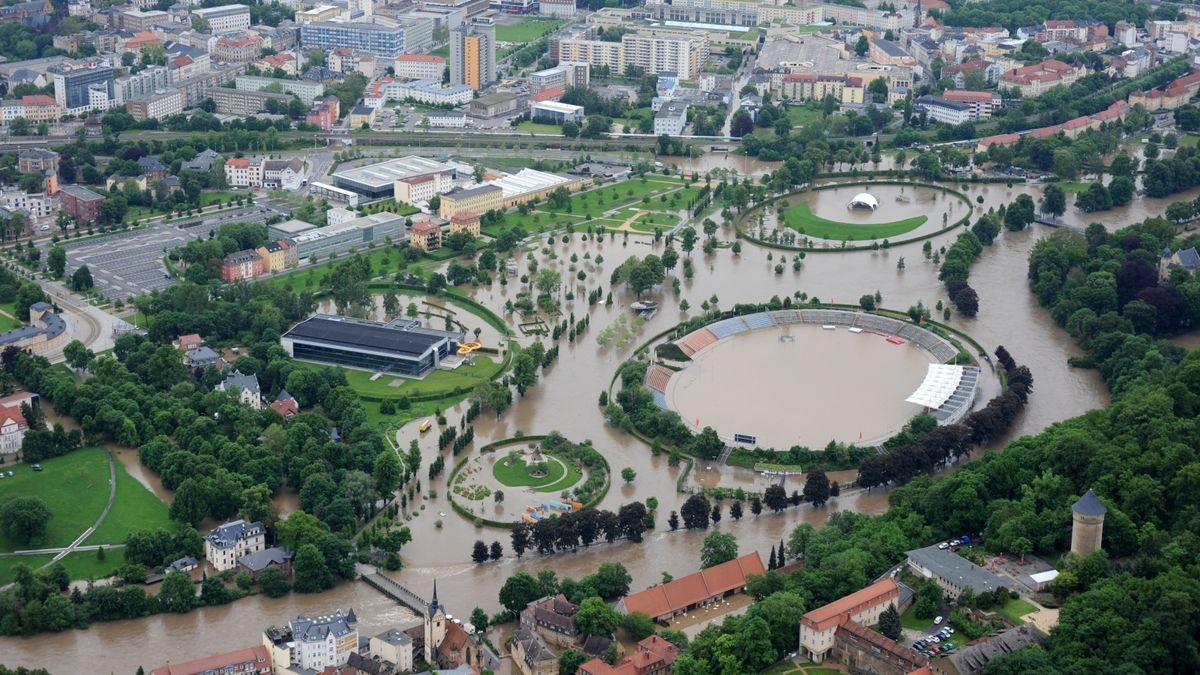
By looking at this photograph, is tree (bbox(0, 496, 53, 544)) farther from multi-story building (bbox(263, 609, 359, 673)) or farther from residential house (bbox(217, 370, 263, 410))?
multi-story building (bbox(263, 609, 359, 673))

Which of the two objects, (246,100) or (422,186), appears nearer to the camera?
(422,186)

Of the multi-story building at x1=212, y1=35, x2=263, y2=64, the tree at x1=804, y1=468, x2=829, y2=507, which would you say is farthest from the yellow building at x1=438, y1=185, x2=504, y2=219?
the multi-story building at x1=212, y1=35, x2=263, y2=64

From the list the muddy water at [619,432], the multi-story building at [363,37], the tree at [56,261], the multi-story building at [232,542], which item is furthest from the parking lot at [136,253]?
the multi-story building at [363,37]

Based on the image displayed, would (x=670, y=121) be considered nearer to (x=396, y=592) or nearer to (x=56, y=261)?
(x=56, y=261)

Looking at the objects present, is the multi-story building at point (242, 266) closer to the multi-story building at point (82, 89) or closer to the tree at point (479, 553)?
the tree at point (479, 553)

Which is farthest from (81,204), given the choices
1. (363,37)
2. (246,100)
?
(363,37)

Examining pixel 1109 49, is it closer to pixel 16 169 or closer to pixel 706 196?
pixel 706 196
